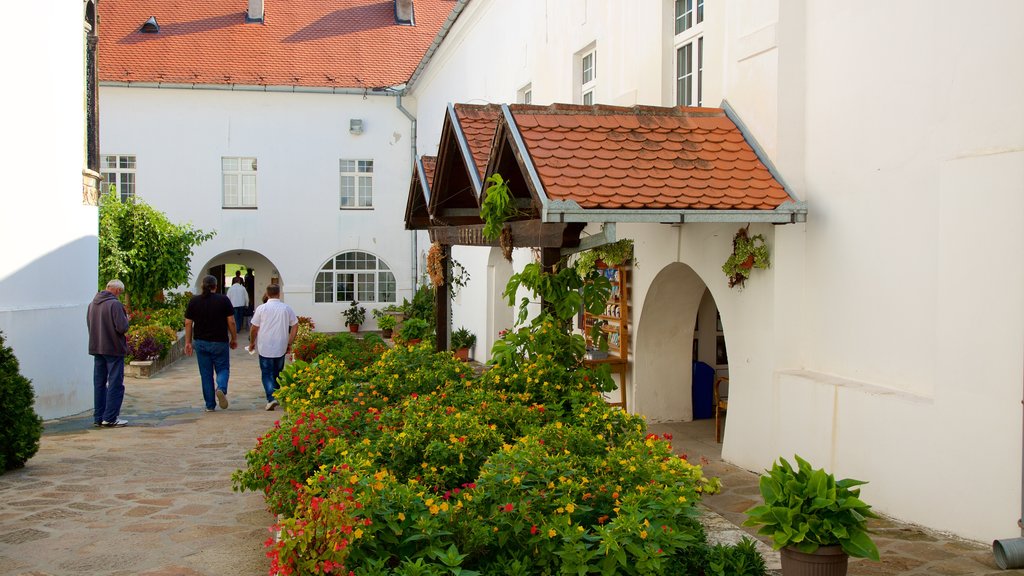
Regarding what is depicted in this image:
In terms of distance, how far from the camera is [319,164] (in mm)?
27406

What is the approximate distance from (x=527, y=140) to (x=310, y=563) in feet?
13.9

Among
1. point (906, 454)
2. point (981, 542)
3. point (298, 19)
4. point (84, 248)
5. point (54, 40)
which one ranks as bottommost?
point (981, 542)

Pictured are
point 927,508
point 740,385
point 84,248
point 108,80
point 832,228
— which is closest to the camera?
point 927,508

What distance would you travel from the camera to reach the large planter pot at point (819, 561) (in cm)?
443

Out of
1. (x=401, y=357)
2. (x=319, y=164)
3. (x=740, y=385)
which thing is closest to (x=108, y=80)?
(x=319, y=164)

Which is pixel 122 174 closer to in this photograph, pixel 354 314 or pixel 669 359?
pixel 354 314

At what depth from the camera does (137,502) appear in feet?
25.3

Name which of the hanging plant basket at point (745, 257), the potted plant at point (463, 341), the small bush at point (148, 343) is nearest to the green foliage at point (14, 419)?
the hanging plant basket at point (745, 257)

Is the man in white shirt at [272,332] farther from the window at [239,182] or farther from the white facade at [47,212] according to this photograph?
the window at [239,182]

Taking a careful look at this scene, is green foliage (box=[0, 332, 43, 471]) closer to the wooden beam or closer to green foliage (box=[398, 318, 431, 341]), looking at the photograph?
the wooden beam

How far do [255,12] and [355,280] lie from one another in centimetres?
871

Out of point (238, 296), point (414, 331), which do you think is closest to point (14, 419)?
point (414, 331)

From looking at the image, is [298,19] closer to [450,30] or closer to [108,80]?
[108,80]

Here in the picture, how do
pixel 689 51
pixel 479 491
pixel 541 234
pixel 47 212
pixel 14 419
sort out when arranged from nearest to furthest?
pixel 479 491 < pixel 541 234 < pixel 14 419 < pixel 689 51 < pixel 47 212
